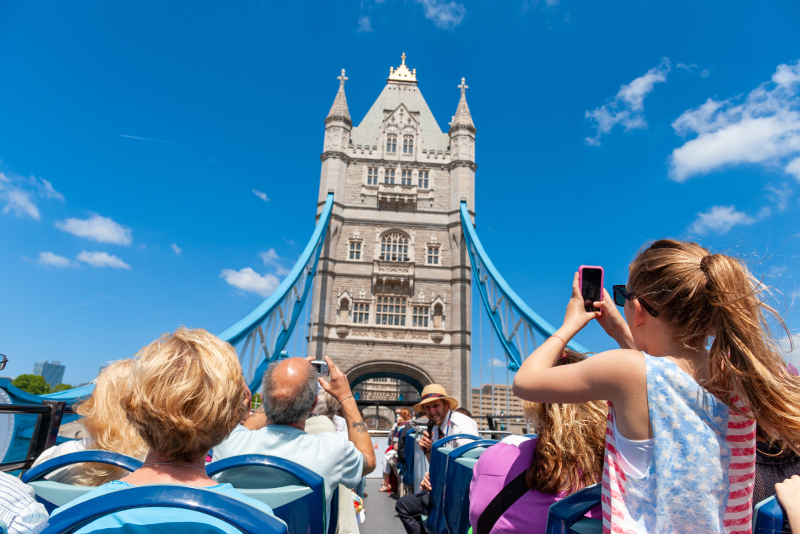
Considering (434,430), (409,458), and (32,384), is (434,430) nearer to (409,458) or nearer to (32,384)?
(409,458)

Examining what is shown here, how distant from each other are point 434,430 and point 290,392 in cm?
238

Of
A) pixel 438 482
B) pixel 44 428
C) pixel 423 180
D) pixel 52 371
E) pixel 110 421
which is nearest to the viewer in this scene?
pixel 110 421

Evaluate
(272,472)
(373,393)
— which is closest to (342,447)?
(272,472)

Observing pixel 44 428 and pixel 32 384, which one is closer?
pixel 44 428

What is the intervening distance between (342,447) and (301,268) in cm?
1377

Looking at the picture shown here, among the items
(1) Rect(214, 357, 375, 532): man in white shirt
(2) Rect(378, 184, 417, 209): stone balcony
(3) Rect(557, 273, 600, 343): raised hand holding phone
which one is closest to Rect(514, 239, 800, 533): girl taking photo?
(3) Rect(557, 273, 600, 343): raised hand holding phone

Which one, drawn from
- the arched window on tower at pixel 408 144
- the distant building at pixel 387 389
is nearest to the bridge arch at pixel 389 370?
the distant building at pixel 387 389

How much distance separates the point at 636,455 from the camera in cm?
100

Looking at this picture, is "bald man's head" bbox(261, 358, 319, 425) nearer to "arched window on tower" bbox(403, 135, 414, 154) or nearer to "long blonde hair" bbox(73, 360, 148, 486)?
"long blonde hair" bbox(73, 360, 148, 486)

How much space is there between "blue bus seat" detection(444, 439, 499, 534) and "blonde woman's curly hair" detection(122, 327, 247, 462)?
1.11 m

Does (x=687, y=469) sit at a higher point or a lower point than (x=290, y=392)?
lower

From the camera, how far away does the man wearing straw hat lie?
2768 millimetres

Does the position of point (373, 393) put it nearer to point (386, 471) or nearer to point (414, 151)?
point (414, 151)

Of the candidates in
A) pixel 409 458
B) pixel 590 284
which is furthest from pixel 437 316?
pixel 590 284
